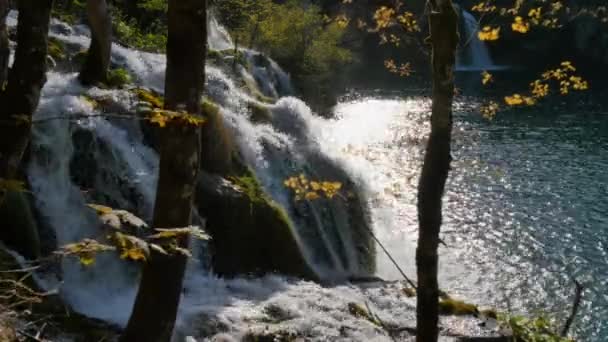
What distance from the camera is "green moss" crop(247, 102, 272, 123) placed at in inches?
695

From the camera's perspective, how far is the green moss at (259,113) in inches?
695

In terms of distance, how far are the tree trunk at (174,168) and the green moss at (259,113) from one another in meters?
12.9

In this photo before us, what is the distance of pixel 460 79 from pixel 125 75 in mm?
40380

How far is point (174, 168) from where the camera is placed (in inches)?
179

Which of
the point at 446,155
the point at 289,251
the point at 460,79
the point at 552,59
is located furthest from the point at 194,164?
the point at 552,59

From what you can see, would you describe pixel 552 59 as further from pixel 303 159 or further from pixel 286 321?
pixel 286 321

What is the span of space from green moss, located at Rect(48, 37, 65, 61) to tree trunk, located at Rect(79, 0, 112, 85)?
160 cm

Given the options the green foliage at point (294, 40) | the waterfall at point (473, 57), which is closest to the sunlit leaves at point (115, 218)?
the green foliage at point (294, 40)

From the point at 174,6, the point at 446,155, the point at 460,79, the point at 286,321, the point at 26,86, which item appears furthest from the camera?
the point at 460,79

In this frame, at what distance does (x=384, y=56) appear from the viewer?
60.5 m

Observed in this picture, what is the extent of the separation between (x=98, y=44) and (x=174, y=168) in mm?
10020

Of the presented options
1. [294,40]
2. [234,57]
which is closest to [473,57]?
[294,40]

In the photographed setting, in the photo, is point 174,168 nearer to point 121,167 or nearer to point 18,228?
point 18,228

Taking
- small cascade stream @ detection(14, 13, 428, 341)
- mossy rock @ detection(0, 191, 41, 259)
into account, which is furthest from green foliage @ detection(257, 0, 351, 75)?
mossy rock @ detection(0, 191, 41, 259)
